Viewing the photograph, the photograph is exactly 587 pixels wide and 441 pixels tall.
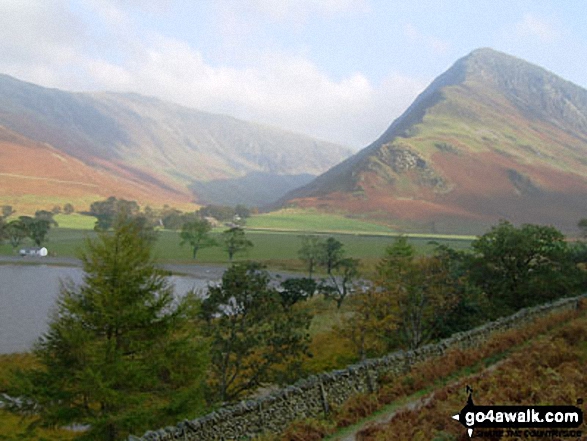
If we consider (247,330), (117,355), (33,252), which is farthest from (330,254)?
(33,252)

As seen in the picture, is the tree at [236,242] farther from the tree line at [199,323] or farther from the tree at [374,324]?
the tree at [374,324]

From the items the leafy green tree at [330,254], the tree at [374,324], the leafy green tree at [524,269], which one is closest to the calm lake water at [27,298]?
the tree at [374,324]

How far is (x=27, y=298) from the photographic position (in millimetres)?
72938

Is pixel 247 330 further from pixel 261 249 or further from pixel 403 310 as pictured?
pixel 261 249

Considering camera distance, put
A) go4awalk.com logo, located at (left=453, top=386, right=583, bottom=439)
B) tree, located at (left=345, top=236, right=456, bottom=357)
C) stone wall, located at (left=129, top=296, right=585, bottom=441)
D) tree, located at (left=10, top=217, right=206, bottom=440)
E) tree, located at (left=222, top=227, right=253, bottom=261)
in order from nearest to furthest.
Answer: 1. go4awalk.com logo, located at (left=453, top=386, right=583, bottom=439)
2. stone wall, located at (left=129, top=296, right=585, bottom=441)
3. tree, located at (left=10, top=217, right=206, bottom=440)
4. tree, located at (left=345, top=236, right=456, bottom=357)
5. tree, located at (left=222, top=227, right=253, bottom=261)

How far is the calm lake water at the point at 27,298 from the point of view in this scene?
170ft

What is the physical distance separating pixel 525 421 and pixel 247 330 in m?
22.6

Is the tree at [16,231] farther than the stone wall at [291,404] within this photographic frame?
Yes

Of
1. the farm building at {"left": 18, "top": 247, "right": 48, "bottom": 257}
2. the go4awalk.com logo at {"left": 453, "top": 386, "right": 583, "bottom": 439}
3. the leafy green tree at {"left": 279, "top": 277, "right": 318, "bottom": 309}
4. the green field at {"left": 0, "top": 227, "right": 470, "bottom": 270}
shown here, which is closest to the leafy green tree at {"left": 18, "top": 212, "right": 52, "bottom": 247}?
the green field at {"left": 0, "top": 227, "right": 470, "bottom": 270}

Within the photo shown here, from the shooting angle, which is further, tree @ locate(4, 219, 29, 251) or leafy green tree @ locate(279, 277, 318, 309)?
tree @ locate(4, 219, 29, 251)

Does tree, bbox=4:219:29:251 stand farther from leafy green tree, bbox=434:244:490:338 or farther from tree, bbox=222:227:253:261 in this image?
leafy green tree, bbox=434:244:490:338

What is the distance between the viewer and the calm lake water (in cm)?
5172

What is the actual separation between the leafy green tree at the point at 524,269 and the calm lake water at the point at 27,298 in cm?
2674

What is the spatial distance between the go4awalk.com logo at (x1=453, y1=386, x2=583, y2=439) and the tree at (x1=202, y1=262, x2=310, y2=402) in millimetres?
20517
